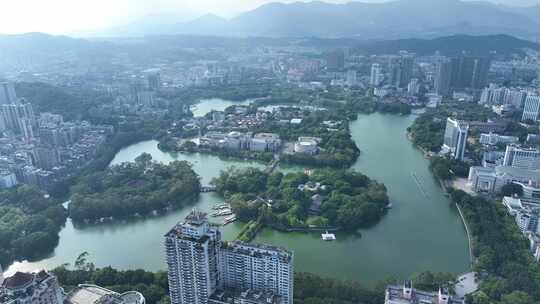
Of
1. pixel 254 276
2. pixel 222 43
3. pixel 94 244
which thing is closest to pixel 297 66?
pixel 222 43

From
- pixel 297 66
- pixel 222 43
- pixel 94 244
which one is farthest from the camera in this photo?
pixel 222 43

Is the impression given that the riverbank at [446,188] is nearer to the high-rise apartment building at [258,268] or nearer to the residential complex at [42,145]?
the high-rise apartment building at [258,268]

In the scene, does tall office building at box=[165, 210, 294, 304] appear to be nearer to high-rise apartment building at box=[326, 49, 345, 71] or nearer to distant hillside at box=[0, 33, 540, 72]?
high-rise apartment building at box=[326, 49, 345, 71]

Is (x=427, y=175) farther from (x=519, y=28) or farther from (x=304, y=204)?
(x=519, y=28)

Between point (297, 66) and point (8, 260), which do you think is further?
point (297, 66)

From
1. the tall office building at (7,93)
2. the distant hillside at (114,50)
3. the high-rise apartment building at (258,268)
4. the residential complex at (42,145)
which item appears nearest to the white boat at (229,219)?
the high-rise apartment building at (258,268)

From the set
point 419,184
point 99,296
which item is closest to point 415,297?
point 99,296

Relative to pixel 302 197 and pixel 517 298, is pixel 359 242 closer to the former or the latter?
pixel 302 197

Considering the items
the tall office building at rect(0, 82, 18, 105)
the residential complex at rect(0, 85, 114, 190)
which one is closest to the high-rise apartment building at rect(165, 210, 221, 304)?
the residential complex at rect(0, 85, 114, 190)
